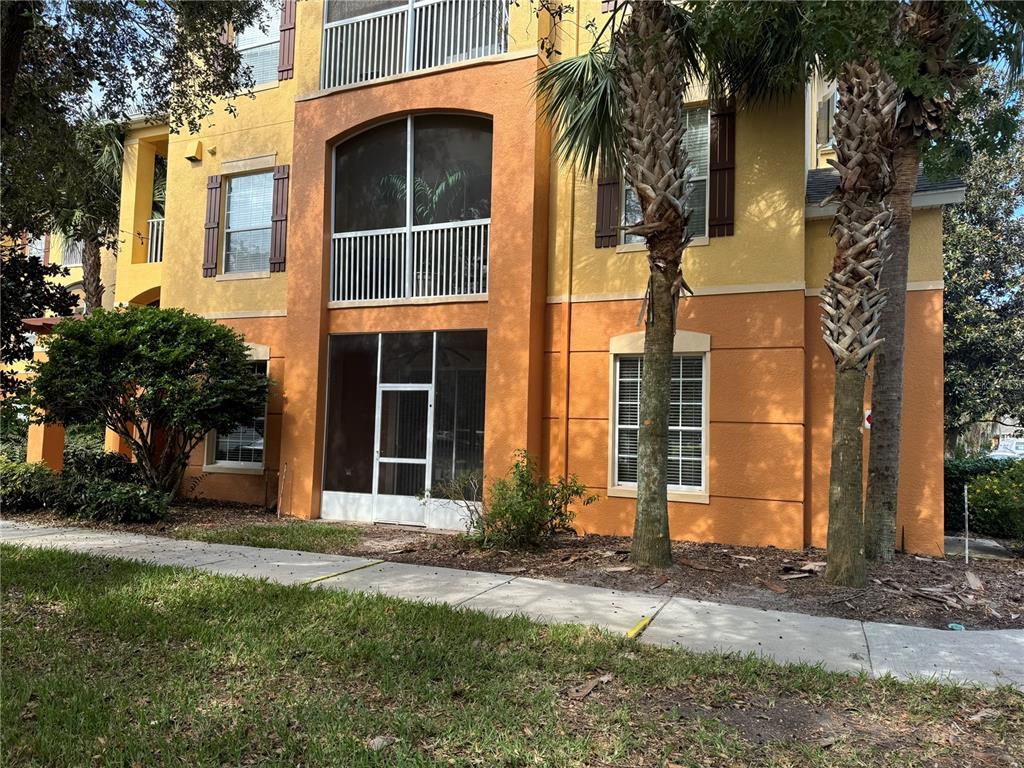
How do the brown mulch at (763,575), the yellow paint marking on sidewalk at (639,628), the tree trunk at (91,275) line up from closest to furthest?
1. the yellow paint marking on sidewalk at (639,628)
2. the brown mulch at (763,575)
3. the tree trunk at (91,275)

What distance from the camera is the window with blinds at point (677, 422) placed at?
9859 millimetres

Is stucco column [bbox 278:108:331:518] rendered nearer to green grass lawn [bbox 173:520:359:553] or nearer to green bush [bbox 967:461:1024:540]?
green grass lawn [bbox 173:520:359:553]

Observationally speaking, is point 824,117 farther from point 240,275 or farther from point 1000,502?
point 240,275

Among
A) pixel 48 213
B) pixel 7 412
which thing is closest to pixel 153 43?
pixel 48 213

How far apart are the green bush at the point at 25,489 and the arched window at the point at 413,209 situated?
213 inches

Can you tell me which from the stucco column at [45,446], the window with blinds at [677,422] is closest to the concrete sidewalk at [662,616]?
the window with blinds at [677,422]

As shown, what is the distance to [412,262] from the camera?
11281 mm

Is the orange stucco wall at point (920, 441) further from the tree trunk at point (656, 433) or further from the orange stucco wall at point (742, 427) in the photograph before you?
the tree trunk at point (656, 433)

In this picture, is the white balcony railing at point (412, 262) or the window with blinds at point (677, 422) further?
the white balcony railing at point (412, 262)

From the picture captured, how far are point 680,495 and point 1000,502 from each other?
430 centimetres

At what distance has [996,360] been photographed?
53.6 feet

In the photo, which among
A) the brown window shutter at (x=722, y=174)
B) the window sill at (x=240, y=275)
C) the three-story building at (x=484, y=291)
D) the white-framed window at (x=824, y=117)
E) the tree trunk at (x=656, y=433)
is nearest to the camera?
the tree trunk at (x=656, y=433)

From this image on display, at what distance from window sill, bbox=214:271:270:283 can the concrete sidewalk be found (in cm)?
556

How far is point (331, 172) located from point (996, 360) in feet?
49.6
